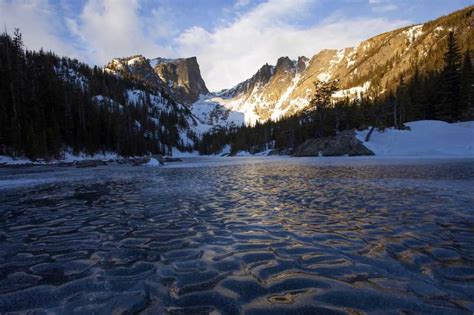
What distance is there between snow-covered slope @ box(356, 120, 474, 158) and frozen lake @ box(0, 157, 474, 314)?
4593 cm

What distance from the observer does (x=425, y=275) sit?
14.3 feet

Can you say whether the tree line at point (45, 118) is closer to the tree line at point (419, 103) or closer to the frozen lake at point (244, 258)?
the frozen lake at point (244, 258)

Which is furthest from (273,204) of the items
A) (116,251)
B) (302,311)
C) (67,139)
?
(67,139)

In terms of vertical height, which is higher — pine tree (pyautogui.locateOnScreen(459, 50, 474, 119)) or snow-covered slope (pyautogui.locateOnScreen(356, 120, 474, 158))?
pine tree (pyautogui.locateOnScreen(459, 50, 474, 119))

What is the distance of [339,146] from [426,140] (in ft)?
52.8

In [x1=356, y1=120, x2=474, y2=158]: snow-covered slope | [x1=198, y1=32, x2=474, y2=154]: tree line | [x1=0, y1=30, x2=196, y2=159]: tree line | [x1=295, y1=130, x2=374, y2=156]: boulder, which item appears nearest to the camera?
[x1=356, y1=120, x2=474, y2=158]: snow-covered slope

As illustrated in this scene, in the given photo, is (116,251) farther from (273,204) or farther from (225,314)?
(273,204)

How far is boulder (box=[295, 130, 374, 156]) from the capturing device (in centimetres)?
5700

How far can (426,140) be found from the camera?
5138 centimetres

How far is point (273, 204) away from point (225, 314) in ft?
24.8

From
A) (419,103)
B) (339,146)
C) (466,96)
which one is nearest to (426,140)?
(339,146)

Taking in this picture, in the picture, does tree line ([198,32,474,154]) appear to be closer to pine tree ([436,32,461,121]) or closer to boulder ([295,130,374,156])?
pine tree ([436,32,461,121])

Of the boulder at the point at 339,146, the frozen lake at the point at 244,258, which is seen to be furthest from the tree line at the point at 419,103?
the frozen lake at the point at 244,258

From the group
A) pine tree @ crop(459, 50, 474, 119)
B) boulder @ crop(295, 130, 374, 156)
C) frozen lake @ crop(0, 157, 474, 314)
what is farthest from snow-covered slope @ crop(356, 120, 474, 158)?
frozen lake @ crop(0, 157, 474, 314)
